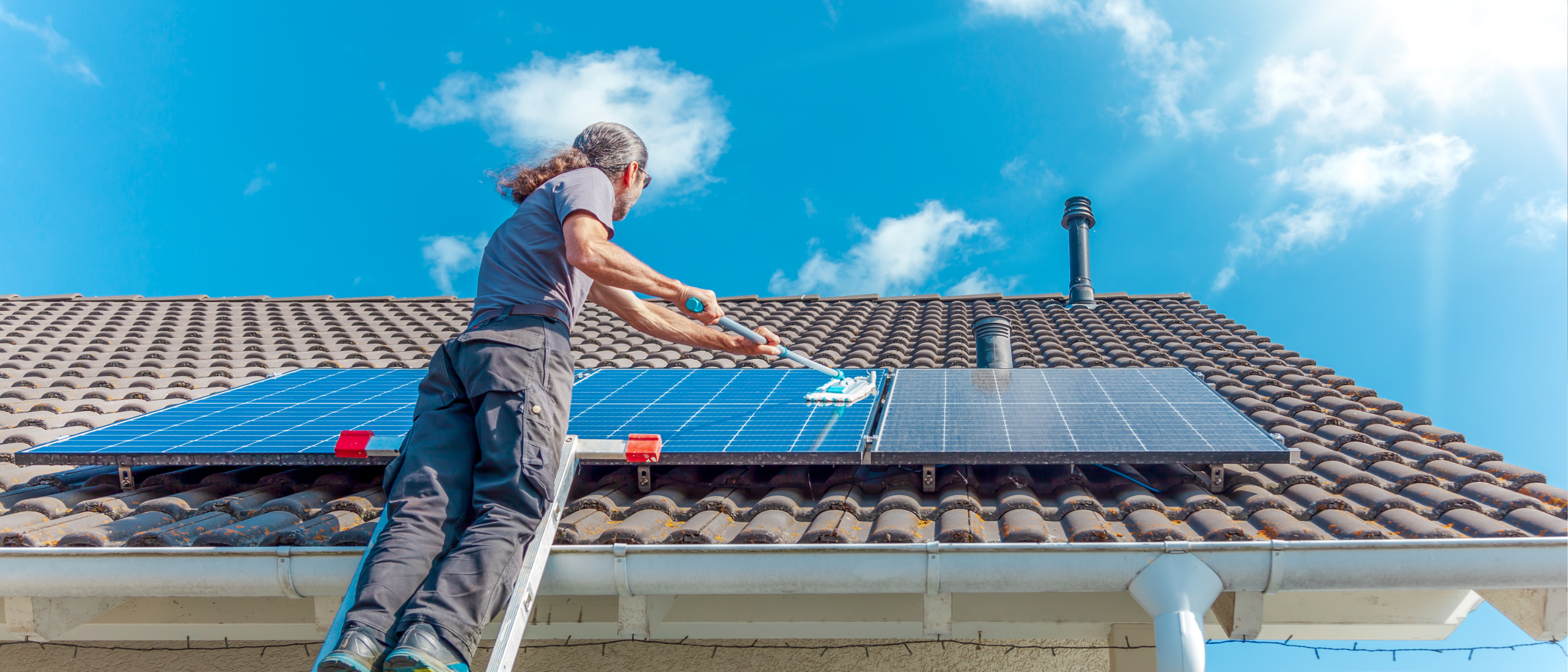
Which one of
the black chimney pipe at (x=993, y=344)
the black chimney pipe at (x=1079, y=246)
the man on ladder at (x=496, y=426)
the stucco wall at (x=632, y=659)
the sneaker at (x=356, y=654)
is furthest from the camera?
the black chimney pipe at (x=1079, y=246)

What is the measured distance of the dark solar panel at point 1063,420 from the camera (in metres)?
3.55

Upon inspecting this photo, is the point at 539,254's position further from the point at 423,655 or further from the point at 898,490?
the point at 898,490

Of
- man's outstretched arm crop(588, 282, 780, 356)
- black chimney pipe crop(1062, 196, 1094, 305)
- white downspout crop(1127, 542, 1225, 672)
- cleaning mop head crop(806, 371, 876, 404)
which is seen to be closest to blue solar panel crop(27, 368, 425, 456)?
man's outstretched arm crop(588, 282, 780, 356)

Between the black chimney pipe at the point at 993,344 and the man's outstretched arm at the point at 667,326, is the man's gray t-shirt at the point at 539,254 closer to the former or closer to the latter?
the man's outstretched arm at the point at 667,326

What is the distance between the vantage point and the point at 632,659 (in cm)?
396

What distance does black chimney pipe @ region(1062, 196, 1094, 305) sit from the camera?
385 inches

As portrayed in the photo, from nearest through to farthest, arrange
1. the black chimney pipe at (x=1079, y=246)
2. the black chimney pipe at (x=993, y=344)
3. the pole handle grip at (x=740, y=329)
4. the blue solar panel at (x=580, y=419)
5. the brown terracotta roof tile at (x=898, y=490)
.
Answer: the brown terracotta roof tile at (x=898, y=490) < the pole handle grip at (x=740, y=329) < the blue solar panel at (x=580, y=419) < the black chimney pipe at (x=993, y=344) < the black chimney pipe at (x=1079, y=246)

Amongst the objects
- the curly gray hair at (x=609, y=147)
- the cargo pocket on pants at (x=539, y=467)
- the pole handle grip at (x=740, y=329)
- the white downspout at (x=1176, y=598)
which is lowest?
the white downspout at (x=1176, y=598)

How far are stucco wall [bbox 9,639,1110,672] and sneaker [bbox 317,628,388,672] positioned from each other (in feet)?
5.81

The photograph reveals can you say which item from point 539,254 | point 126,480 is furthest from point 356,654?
point 126,480

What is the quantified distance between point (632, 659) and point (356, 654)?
2.00 m

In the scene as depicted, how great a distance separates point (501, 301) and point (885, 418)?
2.00 metres

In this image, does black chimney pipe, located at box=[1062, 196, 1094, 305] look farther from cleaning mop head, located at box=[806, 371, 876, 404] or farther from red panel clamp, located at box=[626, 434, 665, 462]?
red panel clamp, located at box=[626, 434, 665, 462]

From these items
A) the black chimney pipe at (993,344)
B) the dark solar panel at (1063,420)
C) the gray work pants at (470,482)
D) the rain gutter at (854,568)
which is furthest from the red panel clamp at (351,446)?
the black chimney pipe at (993,344)
